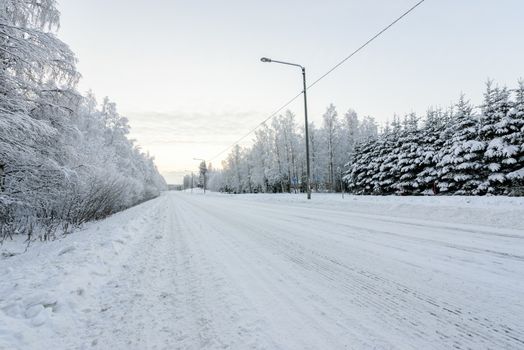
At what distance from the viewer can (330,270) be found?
4.01 metres

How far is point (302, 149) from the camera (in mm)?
55281

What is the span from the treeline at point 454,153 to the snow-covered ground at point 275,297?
62.2 feet

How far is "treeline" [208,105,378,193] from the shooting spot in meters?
50.1

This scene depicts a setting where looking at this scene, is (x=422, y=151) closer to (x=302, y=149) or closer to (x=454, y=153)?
(x=454, y=153)

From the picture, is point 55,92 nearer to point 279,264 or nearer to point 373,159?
point 279,264

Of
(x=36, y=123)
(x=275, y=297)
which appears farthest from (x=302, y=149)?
(x=275, y=297)

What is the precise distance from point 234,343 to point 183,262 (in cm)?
276

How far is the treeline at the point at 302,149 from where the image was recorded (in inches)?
1972

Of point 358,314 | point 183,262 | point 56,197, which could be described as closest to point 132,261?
point 183,262

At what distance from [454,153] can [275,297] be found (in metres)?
26.0

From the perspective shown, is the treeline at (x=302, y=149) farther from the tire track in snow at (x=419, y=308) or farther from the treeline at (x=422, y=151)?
the tire track in snow at (x=419, y=308)

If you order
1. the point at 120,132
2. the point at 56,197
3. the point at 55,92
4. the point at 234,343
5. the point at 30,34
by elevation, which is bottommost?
the point at 234,343

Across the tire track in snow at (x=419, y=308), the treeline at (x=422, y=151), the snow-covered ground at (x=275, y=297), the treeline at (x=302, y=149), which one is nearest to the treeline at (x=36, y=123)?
the snow-covered ground at (x=275, y=297)

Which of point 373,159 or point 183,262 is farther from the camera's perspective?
point 373,159
